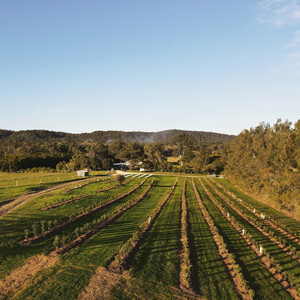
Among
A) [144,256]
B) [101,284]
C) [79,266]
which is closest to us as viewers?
[101,284]

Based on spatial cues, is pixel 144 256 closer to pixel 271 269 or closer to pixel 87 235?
pixel 87 235

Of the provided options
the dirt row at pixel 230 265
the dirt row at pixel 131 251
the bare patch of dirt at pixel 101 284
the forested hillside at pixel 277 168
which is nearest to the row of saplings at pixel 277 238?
the dirt row at pixel 230 265

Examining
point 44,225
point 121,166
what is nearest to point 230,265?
point 44,225

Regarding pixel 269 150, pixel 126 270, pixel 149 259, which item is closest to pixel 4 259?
pixel 126 270

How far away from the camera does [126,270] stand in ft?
51.0

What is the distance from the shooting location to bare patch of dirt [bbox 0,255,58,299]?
1291 centimetres

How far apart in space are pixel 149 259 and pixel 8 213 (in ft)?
66.4

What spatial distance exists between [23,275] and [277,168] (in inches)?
1566

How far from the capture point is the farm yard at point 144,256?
13641 millimetres

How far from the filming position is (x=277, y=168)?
126 feet

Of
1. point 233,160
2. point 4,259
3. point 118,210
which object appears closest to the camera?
point 4,259

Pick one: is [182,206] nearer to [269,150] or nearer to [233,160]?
[269,150]

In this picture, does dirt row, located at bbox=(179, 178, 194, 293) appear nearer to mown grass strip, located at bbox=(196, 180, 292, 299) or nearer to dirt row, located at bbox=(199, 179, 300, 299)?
mown grass strip, located at bbox=(196, 180, 292, 299)

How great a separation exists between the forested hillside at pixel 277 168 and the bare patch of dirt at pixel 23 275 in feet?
106
